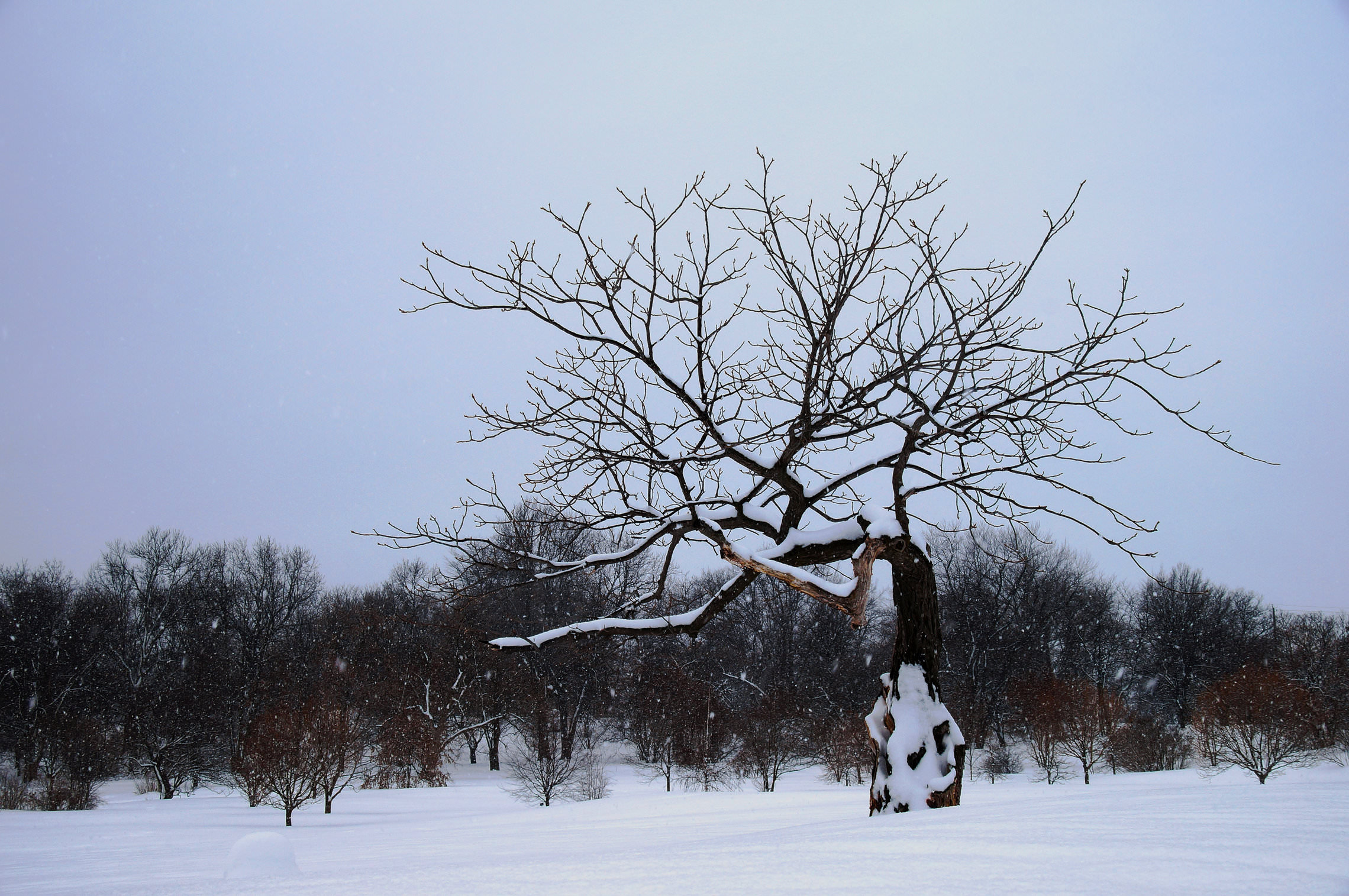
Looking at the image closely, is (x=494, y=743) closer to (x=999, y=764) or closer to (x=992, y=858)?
(x=999, y=764)

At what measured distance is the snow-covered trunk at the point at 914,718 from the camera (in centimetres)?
464

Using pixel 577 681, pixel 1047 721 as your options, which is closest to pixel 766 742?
pixel 1047 721

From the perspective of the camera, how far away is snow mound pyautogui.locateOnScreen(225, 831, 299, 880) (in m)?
4.44

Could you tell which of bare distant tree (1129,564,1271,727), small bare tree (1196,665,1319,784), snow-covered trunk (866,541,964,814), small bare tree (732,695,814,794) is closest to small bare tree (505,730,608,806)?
small bare tree (732,695,814,794)

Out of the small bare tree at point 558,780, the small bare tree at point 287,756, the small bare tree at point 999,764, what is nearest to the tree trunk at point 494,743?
the small bare tree at point 558,780

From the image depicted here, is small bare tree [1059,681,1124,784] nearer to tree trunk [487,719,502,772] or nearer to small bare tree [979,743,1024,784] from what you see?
small bare tree [979,743,1024,784]

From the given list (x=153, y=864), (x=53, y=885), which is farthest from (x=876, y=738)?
(x=153, y=864)

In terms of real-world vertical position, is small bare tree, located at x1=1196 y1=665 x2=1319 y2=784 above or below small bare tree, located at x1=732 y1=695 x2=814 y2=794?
above

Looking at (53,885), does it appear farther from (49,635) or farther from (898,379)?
(49,635)

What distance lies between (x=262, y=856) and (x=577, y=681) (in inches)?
1246

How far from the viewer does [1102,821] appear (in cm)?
277

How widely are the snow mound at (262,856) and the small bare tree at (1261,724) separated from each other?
62.8 ft

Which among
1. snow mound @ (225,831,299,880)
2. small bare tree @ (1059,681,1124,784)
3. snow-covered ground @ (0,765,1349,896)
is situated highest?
snow-covered ground @ (0,765,1349,896)

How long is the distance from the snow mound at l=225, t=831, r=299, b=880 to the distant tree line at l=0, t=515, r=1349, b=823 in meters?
14.4
